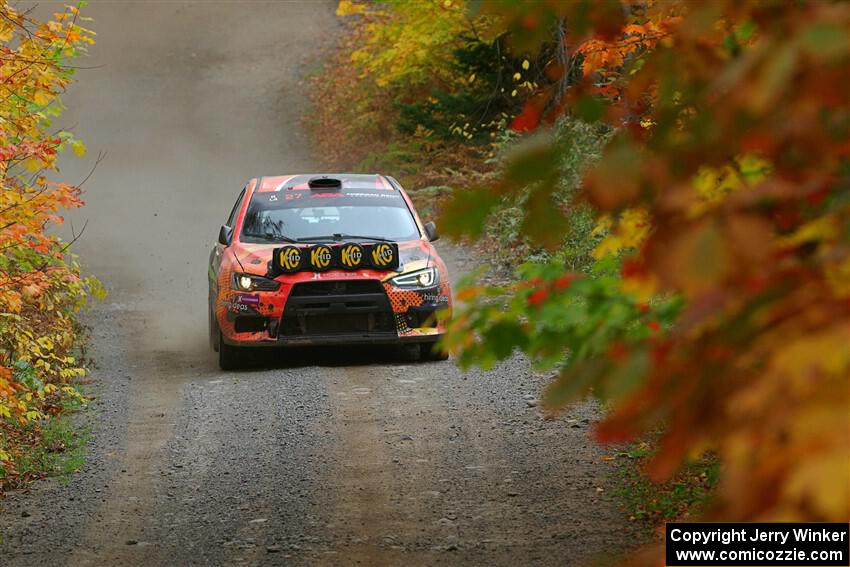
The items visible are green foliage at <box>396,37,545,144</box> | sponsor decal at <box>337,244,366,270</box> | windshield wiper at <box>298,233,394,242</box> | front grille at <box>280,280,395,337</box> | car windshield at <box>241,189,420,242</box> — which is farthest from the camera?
green foliage at <box>396,37,545,144</box>

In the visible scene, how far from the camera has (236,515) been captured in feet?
26.1

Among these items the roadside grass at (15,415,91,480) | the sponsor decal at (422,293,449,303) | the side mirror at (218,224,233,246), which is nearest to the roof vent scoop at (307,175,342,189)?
the side mirror at (218,224,233,246)

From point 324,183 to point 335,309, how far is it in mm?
2043

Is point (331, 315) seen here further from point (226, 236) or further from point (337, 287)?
point (226, 236)

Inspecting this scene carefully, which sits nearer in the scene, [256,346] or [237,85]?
[256,346]

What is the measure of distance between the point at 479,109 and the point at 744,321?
23.3 meters

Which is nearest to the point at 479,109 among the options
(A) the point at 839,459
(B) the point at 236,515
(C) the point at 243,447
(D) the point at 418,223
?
(D) the point at 418,223

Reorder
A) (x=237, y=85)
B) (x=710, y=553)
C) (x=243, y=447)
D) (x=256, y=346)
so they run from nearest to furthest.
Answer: (x=710, y=553)
(x=243, y=447)
(x=256, y=346)
(x=237, y=85)

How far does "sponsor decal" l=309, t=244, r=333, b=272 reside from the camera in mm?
11961

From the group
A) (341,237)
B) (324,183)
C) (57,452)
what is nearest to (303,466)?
(57,452)

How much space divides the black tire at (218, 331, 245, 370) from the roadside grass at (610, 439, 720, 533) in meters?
4.83

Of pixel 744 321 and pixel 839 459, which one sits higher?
pixel 744 321

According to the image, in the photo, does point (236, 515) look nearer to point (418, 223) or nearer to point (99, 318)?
point (418, 223)

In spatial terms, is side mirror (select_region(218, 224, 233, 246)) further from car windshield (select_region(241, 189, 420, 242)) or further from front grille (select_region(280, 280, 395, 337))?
Result: front grille (select_region(280, 280, 395, 337))
